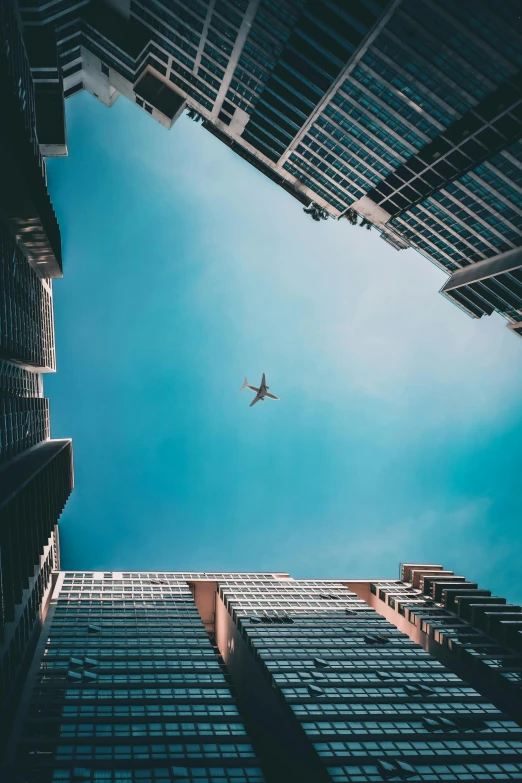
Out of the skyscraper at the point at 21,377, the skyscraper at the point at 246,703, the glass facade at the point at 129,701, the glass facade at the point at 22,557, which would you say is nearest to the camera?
the glass facade at the point at 129,701

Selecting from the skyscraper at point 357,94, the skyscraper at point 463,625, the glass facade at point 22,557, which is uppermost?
the skyscraper at point 357,94

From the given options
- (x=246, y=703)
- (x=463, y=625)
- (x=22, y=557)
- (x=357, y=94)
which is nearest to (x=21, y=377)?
(x=22, y=557)

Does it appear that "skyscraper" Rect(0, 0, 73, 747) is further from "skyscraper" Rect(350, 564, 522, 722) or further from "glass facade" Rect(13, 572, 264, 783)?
"skyscraper" Rect(350, 564, 522, 722)

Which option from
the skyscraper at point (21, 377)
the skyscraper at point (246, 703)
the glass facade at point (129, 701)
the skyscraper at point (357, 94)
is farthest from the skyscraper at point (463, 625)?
the skyscraper at point (21, 377)

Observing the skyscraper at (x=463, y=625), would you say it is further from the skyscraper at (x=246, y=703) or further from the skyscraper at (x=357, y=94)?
the skyscraper at (x=357, y=94)

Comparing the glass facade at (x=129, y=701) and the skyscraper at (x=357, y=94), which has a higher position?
the skyscraper at (x=357, y=94)

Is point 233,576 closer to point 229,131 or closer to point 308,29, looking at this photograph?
point 229,131

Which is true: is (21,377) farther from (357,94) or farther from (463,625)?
(463,625)
